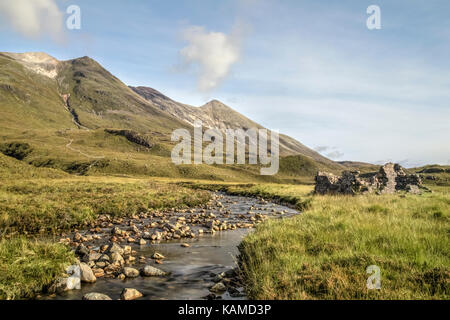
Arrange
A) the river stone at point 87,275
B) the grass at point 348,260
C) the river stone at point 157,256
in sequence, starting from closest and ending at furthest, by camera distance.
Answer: the grass at point 348,260 < the river stone at point 87,275 < the river stone at point 157,256

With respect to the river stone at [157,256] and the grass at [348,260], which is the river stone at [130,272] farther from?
the grass at [348,260]

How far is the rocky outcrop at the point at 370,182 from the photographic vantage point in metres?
38.5

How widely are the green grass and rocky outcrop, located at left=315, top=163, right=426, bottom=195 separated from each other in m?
34.3

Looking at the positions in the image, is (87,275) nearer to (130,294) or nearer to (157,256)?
(130,294)

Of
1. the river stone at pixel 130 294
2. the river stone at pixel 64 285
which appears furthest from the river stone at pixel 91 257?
the river stone at pixel 130 294

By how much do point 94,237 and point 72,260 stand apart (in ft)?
21.4

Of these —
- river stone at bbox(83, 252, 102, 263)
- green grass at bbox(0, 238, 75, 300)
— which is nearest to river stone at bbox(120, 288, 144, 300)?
green grass at bbox(0, 238, 75, 300)

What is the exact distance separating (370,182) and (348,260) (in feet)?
125

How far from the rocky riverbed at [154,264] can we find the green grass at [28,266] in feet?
1.48

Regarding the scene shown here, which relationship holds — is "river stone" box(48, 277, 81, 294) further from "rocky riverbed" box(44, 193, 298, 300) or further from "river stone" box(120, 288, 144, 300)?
"river stone" box(120, 288, 144, 300)

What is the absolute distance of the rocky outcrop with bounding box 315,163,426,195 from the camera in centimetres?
3847

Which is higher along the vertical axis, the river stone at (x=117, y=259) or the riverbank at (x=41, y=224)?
the riverbank at (x=41, y=224)

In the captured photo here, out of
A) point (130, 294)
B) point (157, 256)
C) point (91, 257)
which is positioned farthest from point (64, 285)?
point (157, 256)
